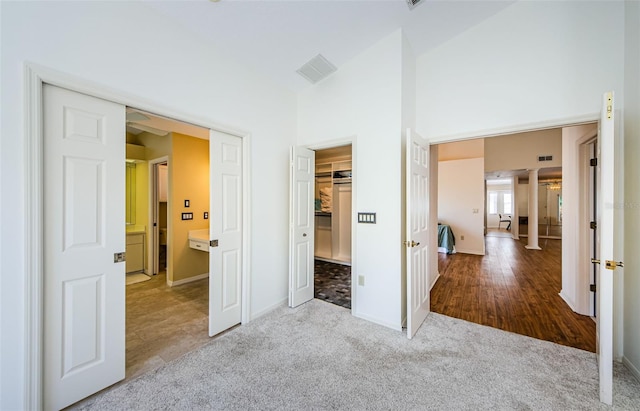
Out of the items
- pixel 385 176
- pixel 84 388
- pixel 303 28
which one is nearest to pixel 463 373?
pixel 385 176

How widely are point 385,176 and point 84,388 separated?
3071mm

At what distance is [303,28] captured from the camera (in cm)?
238

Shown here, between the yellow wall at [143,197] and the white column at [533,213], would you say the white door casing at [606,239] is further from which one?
the white column at [533,213]

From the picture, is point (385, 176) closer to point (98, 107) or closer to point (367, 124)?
point (367, 124)

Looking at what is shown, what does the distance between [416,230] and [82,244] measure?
9.48 ft

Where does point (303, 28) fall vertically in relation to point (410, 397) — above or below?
above

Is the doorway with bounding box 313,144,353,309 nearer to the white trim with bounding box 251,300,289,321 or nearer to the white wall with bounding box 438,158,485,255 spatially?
the white trim with bounding box 251,300,289,321

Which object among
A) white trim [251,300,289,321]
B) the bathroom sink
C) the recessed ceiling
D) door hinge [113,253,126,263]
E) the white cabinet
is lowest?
white trim [251,300,289,321]

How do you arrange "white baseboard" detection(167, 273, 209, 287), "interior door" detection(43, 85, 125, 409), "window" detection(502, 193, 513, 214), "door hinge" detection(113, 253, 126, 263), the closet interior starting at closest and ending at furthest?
1. "interior door" detection(43, 85, 125, 409)
2. "door hinge" detection(113, 253, 126, 263)
3. "white baseboard" detection(167, 273, 209, 287)
4. the closet interior
5. "window" detection(502, 193, 513, 214)

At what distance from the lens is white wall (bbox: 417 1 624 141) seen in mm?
2053

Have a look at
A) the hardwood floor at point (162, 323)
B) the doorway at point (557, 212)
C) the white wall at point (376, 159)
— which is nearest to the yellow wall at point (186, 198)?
the hardwood floor at point (162, 323)

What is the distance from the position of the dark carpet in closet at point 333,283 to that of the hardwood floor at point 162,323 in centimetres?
163

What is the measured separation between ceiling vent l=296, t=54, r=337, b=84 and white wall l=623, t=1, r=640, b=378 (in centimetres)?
263

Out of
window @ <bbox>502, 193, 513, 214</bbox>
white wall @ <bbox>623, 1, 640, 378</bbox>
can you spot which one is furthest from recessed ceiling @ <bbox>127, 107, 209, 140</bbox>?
window @ <bbox>502, 193, 513, 214</bbox>
